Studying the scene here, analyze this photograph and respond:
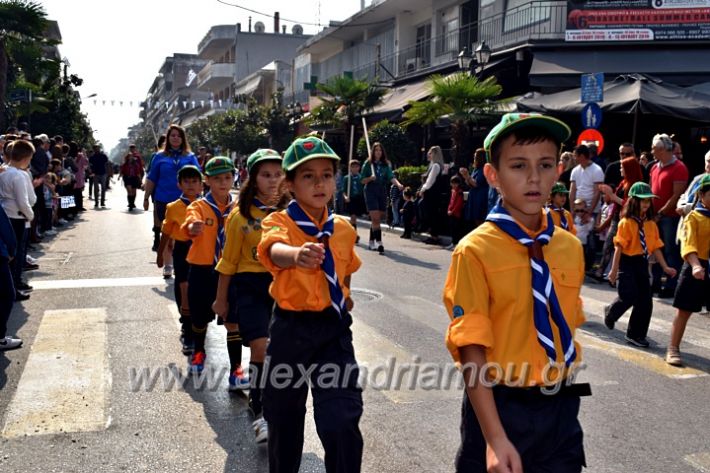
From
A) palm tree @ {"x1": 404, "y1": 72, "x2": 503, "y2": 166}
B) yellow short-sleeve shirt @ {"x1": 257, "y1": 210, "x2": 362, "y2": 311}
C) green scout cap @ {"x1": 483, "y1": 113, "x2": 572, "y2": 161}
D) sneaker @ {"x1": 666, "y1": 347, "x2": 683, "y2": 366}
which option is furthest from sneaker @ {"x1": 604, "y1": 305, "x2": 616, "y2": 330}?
palm tree @ {"x1": 404, "y1": 72, "x2": 503, "y2": 166}

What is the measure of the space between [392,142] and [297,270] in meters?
18.3

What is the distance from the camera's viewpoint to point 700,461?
454cm

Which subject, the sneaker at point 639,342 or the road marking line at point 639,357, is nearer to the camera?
the road marking line at point 639,357

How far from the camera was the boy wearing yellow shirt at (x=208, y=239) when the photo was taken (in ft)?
19.4

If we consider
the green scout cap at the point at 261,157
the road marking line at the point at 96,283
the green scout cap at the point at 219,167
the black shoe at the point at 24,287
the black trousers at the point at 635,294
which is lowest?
the road marking line at the point at 96,283

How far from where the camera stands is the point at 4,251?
695 centimetres

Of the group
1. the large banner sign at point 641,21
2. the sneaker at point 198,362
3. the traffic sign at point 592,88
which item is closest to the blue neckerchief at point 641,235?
the sneaker at point 198,362

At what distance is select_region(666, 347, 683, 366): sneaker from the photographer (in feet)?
22.0

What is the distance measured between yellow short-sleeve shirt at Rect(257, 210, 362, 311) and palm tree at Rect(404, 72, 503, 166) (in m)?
14.0

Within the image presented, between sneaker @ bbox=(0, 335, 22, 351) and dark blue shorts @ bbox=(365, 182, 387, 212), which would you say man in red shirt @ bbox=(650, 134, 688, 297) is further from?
sneaker @ bbox=(0, 335, 22, 351)

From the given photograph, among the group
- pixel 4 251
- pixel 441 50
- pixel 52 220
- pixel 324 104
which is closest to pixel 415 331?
pixel 4 251

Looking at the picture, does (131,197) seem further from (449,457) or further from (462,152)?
(449,457)

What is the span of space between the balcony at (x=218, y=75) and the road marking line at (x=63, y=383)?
71510 millimetres

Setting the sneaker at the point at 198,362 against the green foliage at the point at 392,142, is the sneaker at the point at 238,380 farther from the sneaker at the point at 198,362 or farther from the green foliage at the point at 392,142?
the green foliage at the point at 392,142
